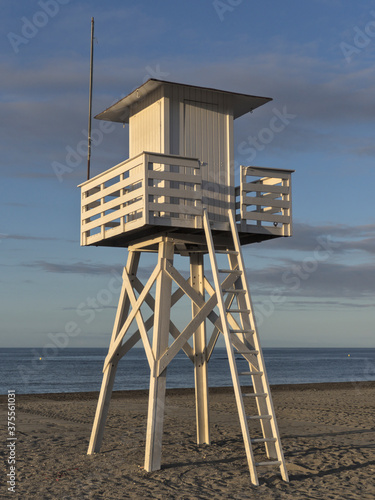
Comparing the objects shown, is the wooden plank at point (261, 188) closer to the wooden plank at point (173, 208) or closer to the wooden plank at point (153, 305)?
the wooden plank at point (173, 208)

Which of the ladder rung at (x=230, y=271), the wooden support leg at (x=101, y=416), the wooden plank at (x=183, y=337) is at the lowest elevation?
Answer: the wooden support leg at (x=101, y=416)

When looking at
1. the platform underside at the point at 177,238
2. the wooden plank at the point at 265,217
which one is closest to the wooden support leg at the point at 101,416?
the platform underside at the point at 177,238

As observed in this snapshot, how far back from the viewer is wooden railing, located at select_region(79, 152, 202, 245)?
1105cm

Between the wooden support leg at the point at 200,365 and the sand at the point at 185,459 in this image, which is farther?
the wooden support leg at the point at 200,365

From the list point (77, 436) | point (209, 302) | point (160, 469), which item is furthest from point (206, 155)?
point (77, 436)

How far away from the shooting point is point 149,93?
12.8m

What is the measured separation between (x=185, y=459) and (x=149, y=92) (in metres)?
7.18

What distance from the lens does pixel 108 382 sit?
12.9 metres

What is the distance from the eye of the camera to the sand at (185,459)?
386 inches

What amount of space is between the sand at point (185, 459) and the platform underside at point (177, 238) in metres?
4.11

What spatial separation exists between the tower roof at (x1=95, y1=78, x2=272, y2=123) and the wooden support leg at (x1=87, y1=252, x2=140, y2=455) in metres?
3.17

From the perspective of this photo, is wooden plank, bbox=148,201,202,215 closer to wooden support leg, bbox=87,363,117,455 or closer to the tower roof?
the tower roof

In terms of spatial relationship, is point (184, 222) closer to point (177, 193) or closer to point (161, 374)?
point (177, 193)

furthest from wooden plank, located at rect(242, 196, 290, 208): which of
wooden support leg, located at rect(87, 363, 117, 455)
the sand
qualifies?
the sand
